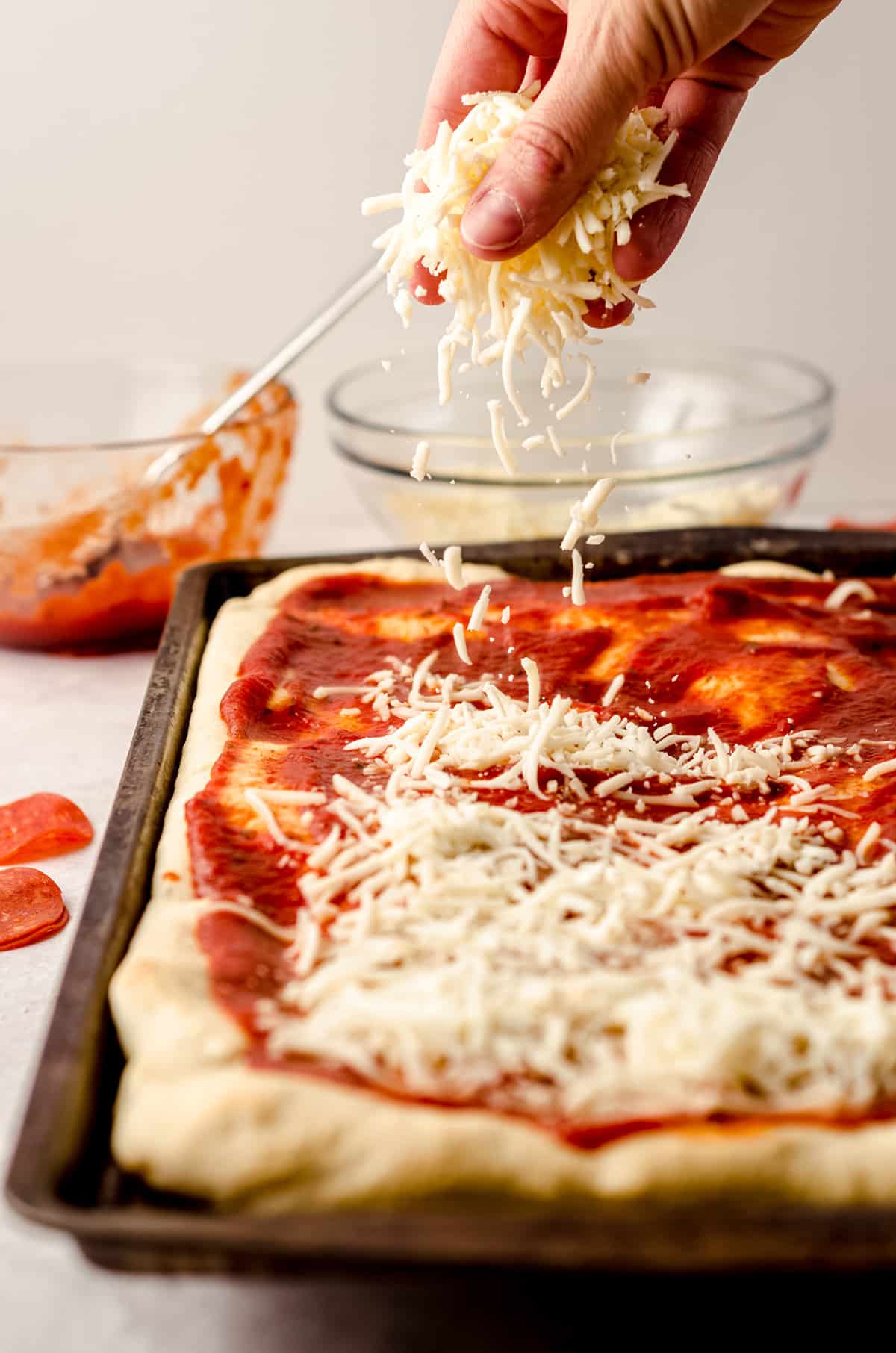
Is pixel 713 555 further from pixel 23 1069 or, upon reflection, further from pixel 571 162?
pixel 23 1069

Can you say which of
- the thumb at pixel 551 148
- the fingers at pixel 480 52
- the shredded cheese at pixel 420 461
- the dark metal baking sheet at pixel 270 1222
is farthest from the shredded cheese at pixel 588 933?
the fingers at pixel 480 52

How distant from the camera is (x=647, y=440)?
2900mm

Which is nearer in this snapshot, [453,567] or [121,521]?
[453,567]

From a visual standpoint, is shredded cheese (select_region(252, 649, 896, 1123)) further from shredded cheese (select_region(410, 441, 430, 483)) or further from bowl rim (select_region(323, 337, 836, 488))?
bowl rim (select_region(323, 337, 836, 488))

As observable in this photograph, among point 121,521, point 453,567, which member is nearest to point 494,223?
point 453,567

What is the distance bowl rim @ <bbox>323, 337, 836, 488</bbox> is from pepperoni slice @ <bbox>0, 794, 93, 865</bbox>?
0.95 m

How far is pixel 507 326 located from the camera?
2.17 meters

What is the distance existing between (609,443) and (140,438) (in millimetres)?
1444

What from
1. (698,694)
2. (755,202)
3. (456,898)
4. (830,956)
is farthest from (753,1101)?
(755,202)

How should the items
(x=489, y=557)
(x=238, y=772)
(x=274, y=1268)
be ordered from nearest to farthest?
(x=274, y=1268), (x=238, y=772), (x=489, y=557)

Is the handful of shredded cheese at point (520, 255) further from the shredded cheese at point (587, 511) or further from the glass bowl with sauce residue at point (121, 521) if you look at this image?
the glass bowl with sauce residue at point (121, 521)

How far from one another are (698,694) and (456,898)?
0.93m

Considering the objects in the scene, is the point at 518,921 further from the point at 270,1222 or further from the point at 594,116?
the point at 594,116

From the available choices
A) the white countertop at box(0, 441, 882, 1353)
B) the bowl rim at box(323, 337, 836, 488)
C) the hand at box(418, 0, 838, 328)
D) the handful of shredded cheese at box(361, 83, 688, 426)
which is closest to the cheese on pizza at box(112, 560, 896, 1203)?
the white countertop at box(0, 441, 882, 1353)
